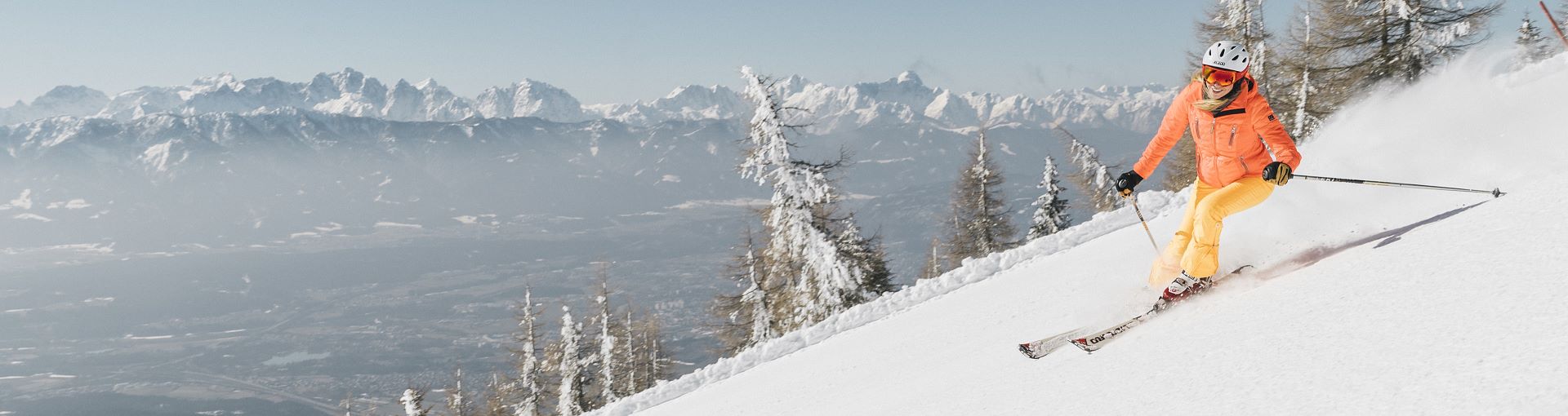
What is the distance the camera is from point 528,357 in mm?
31906

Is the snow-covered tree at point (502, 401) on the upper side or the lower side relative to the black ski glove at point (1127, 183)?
lower

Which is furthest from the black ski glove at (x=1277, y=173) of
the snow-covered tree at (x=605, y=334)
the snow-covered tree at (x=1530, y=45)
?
the snow-covered tree at (x=605, y=334)

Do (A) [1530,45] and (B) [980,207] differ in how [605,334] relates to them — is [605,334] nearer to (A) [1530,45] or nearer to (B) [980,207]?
(B) [980,207]

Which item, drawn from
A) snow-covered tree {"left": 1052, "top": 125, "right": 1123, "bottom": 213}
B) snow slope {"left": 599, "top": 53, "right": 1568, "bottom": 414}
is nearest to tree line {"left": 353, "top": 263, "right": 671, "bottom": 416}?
snow-covered tree {"left": 1052, "top": 125, "right": 1123, "bottom": 213}

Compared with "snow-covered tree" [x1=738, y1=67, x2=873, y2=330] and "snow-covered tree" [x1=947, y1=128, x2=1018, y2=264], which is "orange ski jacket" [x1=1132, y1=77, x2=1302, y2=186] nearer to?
"snow-covered tree" [x1=738, y1=67, x2=873, y2=330]

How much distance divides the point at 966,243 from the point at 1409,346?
119ft

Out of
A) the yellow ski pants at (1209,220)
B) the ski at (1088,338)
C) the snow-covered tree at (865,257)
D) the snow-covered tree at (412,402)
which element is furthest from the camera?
the snow-covered tree at (412,402)

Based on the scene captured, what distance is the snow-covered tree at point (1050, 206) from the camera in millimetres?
36094

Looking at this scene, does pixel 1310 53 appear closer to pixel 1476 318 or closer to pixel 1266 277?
pixel 1266 277

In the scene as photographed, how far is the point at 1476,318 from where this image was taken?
10.6ft

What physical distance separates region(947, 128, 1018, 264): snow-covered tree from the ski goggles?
2905 cm

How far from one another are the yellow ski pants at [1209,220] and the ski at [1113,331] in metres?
0.24

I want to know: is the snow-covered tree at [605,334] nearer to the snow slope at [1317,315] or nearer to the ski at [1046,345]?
the snow slope at [1317,315]

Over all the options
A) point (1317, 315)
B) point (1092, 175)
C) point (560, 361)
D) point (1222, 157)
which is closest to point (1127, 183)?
point (1222, 157)
